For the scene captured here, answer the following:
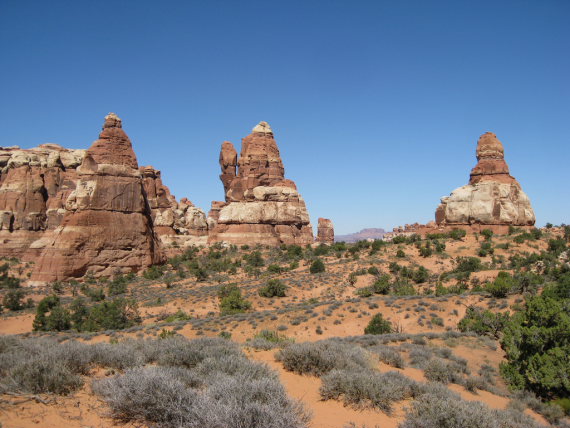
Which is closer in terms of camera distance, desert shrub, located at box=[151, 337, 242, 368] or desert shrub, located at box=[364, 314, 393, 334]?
desert shrub, located at box=[151, 337, 242, 368]

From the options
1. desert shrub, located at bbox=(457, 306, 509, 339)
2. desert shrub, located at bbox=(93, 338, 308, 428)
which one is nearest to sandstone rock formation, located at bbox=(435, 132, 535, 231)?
desert shrub, located at bbox=(457, 306, 509, 339)

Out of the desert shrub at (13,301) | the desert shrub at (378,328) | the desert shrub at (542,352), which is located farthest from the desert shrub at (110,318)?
the desert shrub at (542,352)

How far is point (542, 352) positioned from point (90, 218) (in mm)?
40503

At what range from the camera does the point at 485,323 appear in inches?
640

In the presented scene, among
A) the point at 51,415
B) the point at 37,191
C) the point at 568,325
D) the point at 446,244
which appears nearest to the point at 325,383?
the point at 51,415

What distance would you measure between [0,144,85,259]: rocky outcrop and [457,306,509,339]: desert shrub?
5196cm

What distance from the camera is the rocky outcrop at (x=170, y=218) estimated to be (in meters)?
66.5

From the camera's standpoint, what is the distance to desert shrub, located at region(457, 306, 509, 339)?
1559cm

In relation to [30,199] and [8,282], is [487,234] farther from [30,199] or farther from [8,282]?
[30,199]

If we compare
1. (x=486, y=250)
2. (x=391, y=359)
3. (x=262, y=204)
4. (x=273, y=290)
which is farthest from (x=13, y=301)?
(x=486, y=250)

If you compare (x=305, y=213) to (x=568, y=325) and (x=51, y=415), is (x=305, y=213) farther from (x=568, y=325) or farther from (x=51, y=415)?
(x=51, y=415)

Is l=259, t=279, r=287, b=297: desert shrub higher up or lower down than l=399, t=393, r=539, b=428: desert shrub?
lower down

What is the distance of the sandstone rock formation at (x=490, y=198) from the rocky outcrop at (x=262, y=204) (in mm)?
26921

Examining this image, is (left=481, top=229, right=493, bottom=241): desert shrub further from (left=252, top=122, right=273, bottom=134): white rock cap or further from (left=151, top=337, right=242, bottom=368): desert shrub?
(left=252, top=122, right=273, bottom=134): white rock cap
